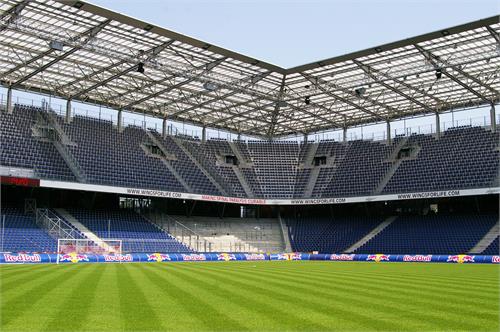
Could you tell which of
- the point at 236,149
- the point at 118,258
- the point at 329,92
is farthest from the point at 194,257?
the point at 236,149

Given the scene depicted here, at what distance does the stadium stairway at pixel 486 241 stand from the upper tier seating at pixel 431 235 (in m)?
0.46

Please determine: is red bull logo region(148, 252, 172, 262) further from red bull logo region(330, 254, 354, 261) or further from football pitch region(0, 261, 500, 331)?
football pitch region(0, 261, 500, 331)

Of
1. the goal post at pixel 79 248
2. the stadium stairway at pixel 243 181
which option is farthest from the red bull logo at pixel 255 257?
the goal post at pixel 79 248

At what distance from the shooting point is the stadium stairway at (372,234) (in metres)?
60.0

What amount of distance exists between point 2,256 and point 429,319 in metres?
34.5

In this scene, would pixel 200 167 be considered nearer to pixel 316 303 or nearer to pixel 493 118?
pixel 493 118

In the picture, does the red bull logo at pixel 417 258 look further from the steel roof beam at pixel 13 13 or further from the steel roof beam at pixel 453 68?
the steel roof beam at pixel 13 13

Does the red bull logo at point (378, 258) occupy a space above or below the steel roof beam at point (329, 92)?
below

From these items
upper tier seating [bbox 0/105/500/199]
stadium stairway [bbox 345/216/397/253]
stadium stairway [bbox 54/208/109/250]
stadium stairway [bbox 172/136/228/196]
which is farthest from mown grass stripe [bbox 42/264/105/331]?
stadium stairway [bbox 172/136/228/196]

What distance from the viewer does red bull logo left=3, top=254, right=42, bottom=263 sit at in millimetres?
39306

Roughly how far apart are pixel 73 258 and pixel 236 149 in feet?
108

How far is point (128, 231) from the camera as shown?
2114 inches

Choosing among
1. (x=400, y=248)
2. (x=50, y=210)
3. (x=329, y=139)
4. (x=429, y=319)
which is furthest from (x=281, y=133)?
(x=429, y=319)

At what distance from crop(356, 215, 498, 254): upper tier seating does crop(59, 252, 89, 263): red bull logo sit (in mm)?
28798
